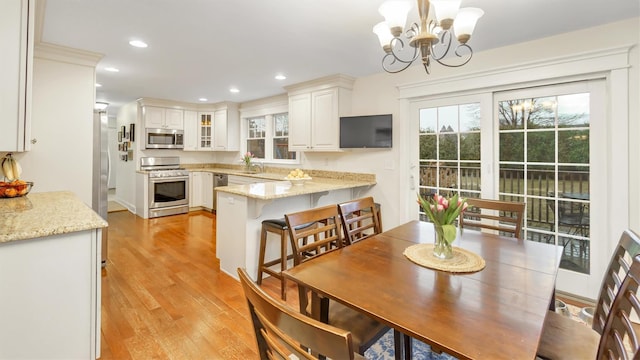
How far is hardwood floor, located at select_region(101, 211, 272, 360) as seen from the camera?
1.96 m

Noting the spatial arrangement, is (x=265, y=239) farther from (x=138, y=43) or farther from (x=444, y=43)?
(x=444, y=43)

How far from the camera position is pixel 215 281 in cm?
294

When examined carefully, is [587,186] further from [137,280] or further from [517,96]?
[137,280]

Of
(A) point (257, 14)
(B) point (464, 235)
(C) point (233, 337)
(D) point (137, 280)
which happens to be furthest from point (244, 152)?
(B) point (464, 235)

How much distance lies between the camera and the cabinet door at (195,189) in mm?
6289

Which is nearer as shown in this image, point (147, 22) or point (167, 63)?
point (147, 22)

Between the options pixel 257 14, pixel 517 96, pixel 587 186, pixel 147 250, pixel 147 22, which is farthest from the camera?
pixel 147 250

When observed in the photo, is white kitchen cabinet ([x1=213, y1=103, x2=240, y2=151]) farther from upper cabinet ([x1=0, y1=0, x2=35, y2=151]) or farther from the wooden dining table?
Answer: the wooden dining table

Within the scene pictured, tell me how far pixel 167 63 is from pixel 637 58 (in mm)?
4425

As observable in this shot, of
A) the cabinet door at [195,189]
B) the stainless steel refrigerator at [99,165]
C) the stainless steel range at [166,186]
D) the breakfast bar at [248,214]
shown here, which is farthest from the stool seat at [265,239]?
the cabinet door at [195,189]

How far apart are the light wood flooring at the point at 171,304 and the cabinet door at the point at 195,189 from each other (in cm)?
206

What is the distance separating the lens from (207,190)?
6.32 m

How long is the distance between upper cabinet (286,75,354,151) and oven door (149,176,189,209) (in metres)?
2.74

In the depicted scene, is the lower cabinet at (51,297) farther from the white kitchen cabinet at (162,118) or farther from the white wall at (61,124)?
the white kitchen cabinet at (162,118)
